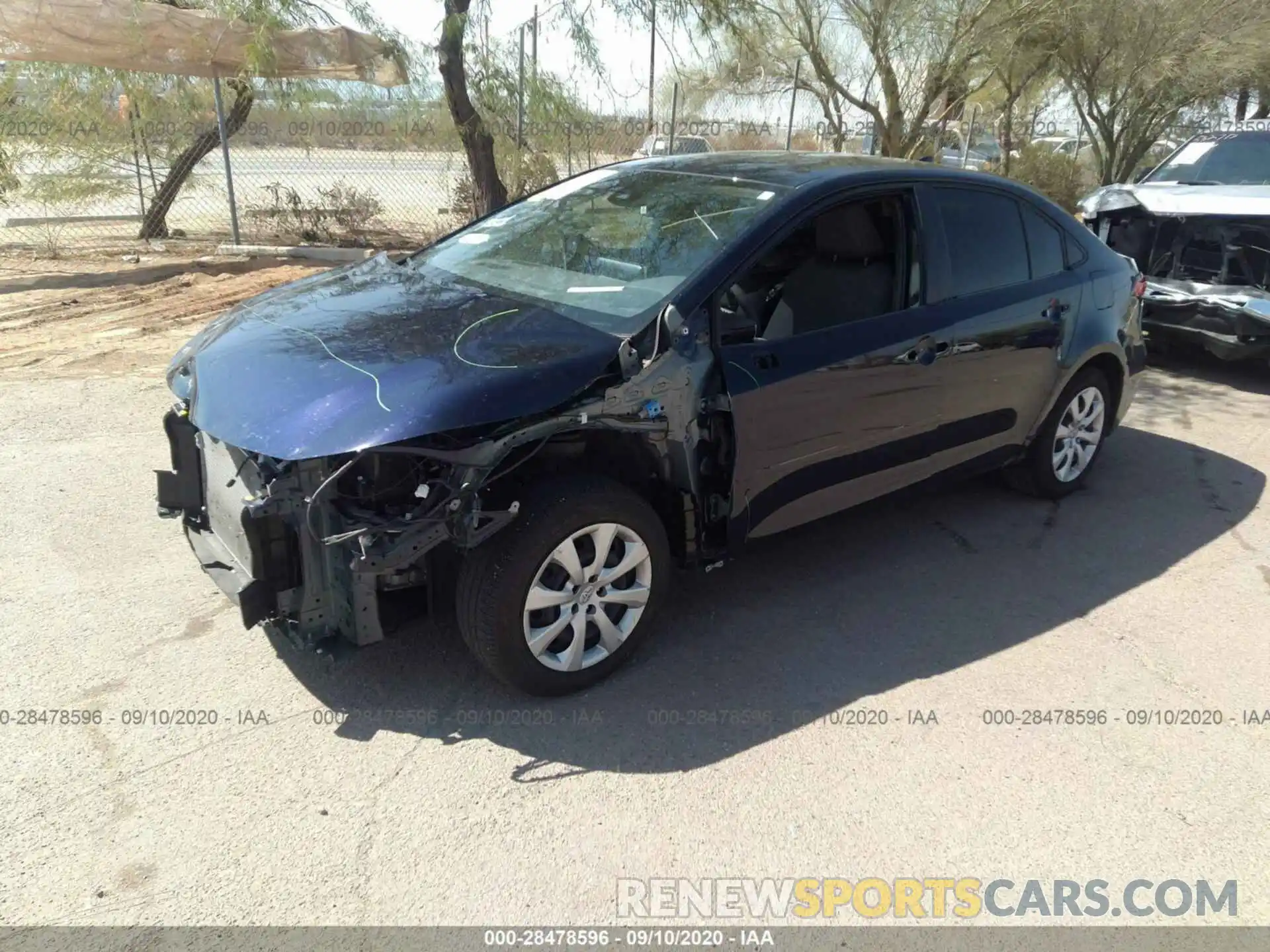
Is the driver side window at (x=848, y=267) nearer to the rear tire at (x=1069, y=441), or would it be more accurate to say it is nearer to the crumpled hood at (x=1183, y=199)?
the rear tire at (x=1069, y=441)

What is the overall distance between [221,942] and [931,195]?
3851mm

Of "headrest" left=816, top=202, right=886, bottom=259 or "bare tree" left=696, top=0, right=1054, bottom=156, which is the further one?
"bare tree" left=696, top=0, right=1054, bottom=156

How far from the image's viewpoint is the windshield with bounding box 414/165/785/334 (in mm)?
3438

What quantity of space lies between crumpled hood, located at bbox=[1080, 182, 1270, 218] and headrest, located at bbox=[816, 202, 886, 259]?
4.87m

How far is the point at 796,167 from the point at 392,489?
236 centimetres

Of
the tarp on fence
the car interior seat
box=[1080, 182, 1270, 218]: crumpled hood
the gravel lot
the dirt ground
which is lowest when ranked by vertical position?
the gravel lot

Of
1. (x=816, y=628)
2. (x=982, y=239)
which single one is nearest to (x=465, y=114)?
(x=982, y=239)

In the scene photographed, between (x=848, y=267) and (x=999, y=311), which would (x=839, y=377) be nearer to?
(x=848, y=267)

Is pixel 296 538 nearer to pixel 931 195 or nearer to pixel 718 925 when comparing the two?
pixel 718 925

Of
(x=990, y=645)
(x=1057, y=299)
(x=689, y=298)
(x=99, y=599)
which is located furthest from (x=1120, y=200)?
(x=99, y=599)

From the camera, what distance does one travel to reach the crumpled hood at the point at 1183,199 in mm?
7129

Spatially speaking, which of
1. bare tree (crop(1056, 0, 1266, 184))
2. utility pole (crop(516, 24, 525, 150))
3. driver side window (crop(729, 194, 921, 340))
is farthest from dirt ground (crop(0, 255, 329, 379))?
bare tree (crop(1056, 0, 1266, 184))

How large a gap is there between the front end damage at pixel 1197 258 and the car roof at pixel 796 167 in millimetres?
3632

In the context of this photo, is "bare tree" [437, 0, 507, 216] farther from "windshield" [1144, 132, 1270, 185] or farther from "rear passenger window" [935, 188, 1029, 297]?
"windshield" [1144, 132, 1270, 185]
